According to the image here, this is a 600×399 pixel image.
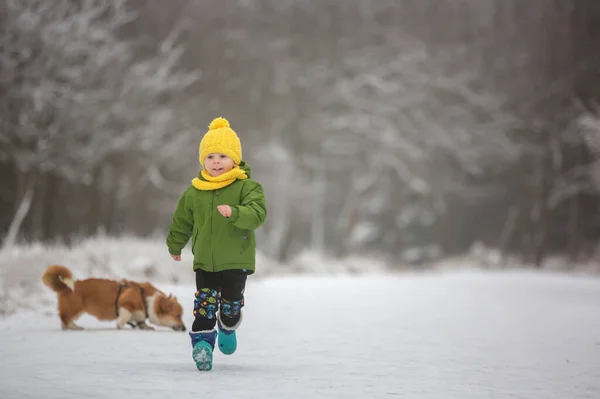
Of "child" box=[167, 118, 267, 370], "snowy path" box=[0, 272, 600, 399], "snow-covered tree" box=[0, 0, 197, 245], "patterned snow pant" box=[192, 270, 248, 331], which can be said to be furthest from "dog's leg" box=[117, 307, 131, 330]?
"snow-covered tree" box=[0, 0, 197, 245]

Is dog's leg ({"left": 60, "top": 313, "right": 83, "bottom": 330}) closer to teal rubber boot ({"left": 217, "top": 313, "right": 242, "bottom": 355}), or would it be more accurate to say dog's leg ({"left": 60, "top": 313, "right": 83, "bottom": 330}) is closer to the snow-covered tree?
teal rubber boot ({"left": 217, "top": 313, "right": 242, "bottom": 355})

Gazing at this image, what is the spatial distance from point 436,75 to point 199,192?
2504 centimetres

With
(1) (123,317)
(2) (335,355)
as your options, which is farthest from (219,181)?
(1) (123,317)

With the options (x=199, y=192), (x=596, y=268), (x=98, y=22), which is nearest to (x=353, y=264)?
(x=596, y=268)

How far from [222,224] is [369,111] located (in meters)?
24.3

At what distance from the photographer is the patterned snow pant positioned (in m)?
6.36

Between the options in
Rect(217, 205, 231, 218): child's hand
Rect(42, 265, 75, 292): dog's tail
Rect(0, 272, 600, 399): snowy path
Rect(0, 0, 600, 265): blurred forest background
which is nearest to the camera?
Rect(0, 272, 600, 399): snowy path

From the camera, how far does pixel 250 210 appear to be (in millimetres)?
6223

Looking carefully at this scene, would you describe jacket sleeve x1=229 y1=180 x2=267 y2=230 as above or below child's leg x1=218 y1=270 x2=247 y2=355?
above

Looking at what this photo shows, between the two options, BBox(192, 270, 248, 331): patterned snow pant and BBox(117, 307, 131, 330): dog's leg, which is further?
BBox(117, 307, 131, 330): dog's leg

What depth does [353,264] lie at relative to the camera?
2625 centimetres

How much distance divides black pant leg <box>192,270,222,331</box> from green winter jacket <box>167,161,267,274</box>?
0.30ft

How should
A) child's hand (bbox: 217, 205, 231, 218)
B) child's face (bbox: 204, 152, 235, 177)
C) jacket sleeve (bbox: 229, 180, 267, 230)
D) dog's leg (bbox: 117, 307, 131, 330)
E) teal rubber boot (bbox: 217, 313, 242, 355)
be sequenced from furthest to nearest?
dog's leg (bbox: 117, 307, 131, 330) → teal rubber boot (bbox: 217, 313, 242, 355) → child's face (bbox: 204, 152, 235, 177) → jacket sleeve (bbox: 229, 180, 267, 230) → child's hand (bbox: 217, 205, 231, 218)

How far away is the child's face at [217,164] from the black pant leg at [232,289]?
2.53 ft
